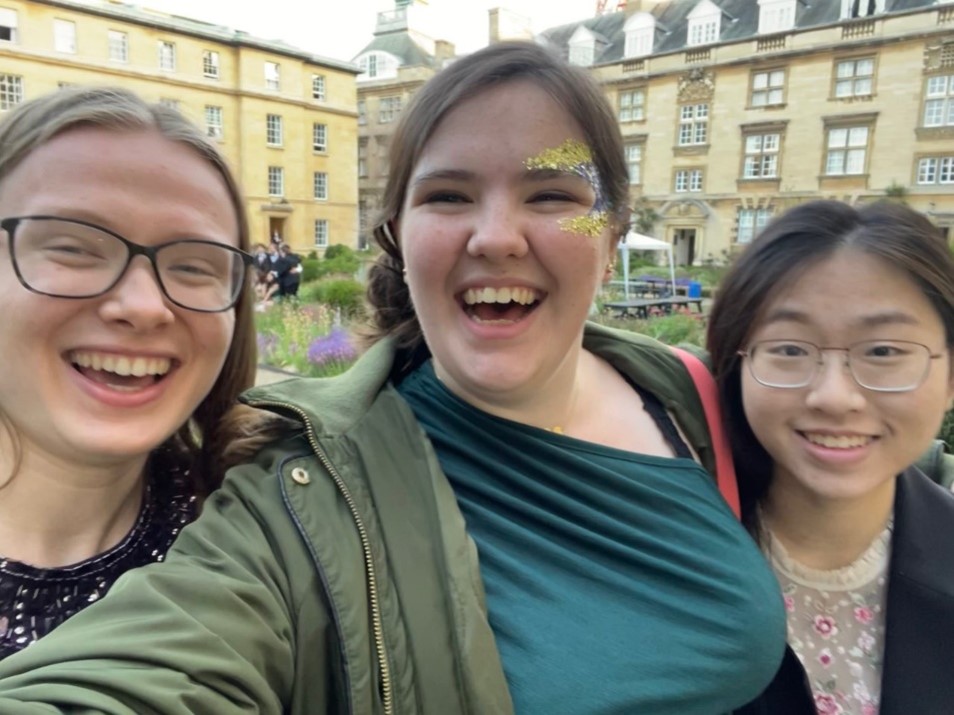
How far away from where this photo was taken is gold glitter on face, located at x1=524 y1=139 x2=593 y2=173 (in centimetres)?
135

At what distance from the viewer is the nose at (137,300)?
117 cm

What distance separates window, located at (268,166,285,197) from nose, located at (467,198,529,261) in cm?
3376

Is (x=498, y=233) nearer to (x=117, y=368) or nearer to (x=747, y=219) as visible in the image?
(x=117, y=368)

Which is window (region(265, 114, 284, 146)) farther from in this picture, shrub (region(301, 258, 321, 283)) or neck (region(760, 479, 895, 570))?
neck (region(760, 479, 895, 570))

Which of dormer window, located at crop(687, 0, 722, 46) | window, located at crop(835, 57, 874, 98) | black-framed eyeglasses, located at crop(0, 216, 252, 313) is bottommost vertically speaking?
black-framed eyeglasses, located at crop(0, 216, 252, 313)

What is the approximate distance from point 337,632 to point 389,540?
0.16 meters

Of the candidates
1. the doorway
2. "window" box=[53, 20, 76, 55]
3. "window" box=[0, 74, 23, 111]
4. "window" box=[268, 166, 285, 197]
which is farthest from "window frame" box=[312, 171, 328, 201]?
the doorway

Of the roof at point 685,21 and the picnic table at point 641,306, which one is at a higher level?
the roof at point 685,21

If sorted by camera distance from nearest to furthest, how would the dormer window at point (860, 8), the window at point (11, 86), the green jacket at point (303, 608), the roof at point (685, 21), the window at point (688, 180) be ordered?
the green jacket at point (303, 608) < the window at point (11, 86) < the dormer window at point (860, 8) < the roof at point (685, 21) < the window at point (688, 180)

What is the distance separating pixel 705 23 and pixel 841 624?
3442 cm

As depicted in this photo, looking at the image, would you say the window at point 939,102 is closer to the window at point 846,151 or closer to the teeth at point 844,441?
the window at point 846,151

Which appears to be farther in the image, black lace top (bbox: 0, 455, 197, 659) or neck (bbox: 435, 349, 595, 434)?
neck (bbox: 435, 349, 595, 434)

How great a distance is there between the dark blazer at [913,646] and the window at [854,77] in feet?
98.2

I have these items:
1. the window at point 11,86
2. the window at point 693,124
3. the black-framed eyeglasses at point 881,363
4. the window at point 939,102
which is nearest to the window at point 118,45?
the window at point 11,86
